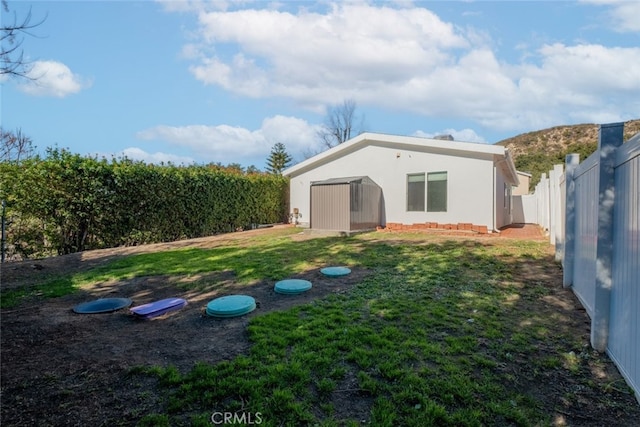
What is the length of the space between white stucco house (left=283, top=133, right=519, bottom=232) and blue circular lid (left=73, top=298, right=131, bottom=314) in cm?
827

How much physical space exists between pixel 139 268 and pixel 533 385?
22.1 ft

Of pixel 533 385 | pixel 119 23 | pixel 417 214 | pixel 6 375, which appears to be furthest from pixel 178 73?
pixel 533 385

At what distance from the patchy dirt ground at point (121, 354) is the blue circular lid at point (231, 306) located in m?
0.11

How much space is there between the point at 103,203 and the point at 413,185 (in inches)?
425

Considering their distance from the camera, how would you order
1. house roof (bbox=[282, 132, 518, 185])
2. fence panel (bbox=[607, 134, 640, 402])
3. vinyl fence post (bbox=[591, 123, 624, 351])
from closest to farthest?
fence panel (bbox=[607, 134, 640, 402]) < vinyl fence post (bbox=[591, 123, 624, 351]) < house roof (bbox=[282, 132, 518, 185])

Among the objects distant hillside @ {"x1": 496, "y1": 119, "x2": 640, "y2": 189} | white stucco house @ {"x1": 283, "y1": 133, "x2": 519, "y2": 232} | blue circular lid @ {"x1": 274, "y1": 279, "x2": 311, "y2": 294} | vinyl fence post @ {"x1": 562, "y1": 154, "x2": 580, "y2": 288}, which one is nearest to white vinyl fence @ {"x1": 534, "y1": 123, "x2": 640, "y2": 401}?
vinyl fence post @ {"x1": 562, "y1": 154, "x2": 580, "y2": 288}

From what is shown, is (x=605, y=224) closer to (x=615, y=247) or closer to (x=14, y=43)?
(x=615, y=247)

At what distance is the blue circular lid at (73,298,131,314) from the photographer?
3932mm

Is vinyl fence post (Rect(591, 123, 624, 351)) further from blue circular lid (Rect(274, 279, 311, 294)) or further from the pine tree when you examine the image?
the pine tree

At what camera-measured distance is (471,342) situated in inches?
119

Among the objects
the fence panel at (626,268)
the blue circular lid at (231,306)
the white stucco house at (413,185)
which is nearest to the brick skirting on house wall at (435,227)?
the white stucco house at (413,185)

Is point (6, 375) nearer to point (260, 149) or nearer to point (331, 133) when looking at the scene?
point (331, 133)

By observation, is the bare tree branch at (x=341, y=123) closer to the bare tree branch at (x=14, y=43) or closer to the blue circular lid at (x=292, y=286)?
the blue circular lid at (x=292, y=286)

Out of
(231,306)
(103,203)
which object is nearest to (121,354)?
(231,306)
